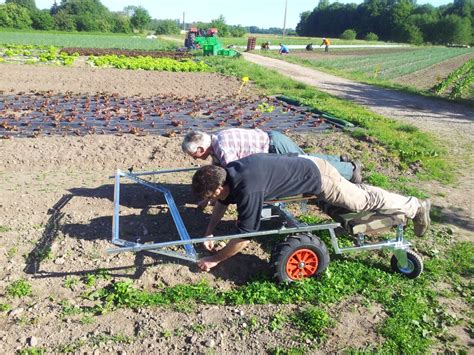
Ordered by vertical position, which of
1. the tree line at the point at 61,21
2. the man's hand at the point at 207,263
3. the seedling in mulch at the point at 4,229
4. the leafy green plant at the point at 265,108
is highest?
the tree line at the point at 61,21

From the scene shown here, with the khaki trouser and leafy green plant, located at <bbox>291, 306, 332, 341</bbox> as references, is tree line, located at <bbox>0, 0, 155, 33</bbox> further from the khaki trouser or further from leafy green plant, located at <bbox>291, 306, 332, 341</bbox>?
leafy green plant, located at <bbox>291, 306, 332, 341</bbox>

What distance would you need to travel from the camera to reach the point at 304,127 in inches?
381

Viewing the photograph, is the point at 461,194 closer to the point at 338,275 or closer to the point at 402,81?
the point at 338,275

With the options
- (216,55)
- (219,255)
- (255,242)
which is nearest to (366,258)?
(255,242)

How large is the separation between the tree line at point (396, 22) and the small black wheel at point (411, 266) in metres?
85.0

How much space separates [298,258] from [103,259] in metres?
2.01

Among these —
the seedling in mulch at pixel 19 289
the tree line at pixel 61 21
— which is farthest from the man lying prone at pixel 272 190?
the tree line at pixel 61 21

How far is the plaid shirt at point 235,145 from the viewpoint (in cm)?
473

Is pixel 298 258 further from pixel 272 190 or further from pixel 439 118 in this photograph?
pixel 439 118

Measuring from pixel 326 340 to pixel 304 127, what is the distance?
6.73m

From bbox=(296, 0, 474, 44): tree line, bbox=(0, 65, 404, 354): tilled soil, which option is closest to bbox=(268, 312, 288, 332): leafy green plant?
bbox=(0, 65, 404, 354): tilled soil

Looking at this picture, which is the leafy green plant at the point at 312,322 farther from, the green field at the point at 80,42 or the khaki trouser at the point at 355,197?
the green field at the point at 80,42

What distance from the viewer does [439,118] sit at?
41.4 feet

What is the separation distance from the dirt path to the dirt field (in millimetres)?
1295
